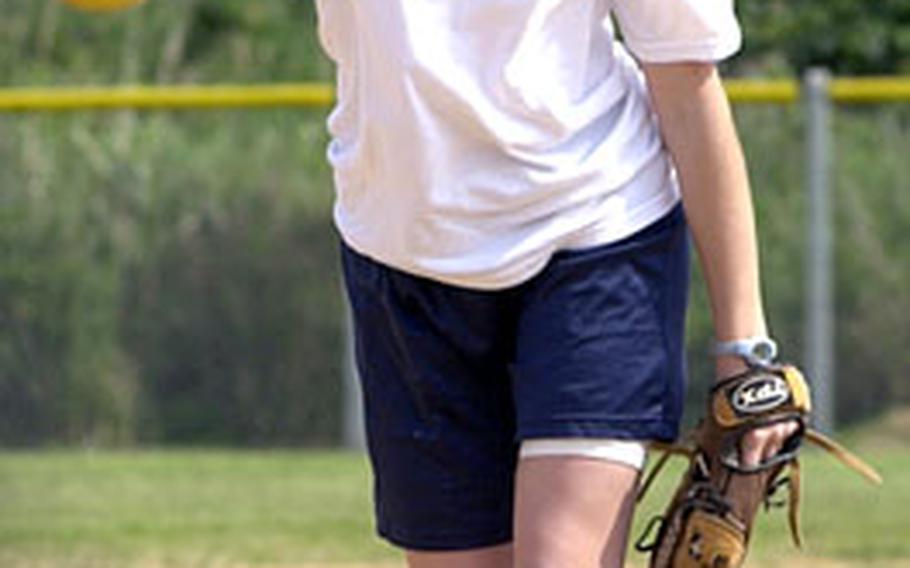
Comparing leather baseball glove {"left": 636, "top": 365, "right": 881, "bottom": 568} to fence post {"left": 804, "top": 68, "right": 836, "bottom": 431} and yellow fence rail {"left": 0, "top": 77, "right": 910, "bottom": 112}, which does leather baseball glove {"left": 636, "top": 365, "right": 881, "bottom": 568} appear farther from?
yellow fence rail {"left": 0, "top": 77, "right": 910, "bottom": 112}

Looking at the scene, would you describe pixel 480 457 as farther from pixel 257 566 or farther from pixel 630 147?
pixel 257 566

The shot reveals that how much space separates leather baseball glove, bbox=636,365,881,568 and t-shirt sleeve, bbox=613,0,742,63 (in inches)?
17.5

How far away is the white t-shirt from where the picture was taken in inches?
140

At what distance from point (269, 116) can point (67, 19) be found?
813cm

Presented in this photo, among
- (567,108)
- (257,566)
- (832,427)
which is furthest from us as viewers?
(832,427)

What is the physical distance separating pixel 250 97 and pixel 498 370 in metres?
9.66

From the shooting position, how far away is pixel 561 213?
11.9 ft

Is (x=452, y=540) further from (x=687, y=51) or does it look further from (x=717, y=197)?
(x=687, y=51)

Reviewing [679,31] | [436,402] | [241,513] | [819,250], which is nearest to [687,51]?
[679,31]

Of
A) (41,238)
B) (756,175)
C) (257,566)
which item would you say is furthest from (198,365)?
(257,566)

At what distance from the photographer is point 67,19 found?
21.3 meters

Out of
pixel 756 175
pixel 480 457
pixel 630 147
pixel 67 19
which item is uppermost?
pixel 630 147

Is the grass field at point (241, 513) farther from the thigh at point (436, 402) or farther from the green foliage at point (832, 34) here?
the green foliage at point (832, 34)

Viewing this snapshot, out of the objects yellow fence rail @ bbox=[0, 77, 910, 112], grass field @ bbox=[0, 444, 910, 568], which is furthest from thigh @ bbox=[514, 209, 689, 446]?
yellow fence rail @ bbox=[0, 77, 910, 112]
